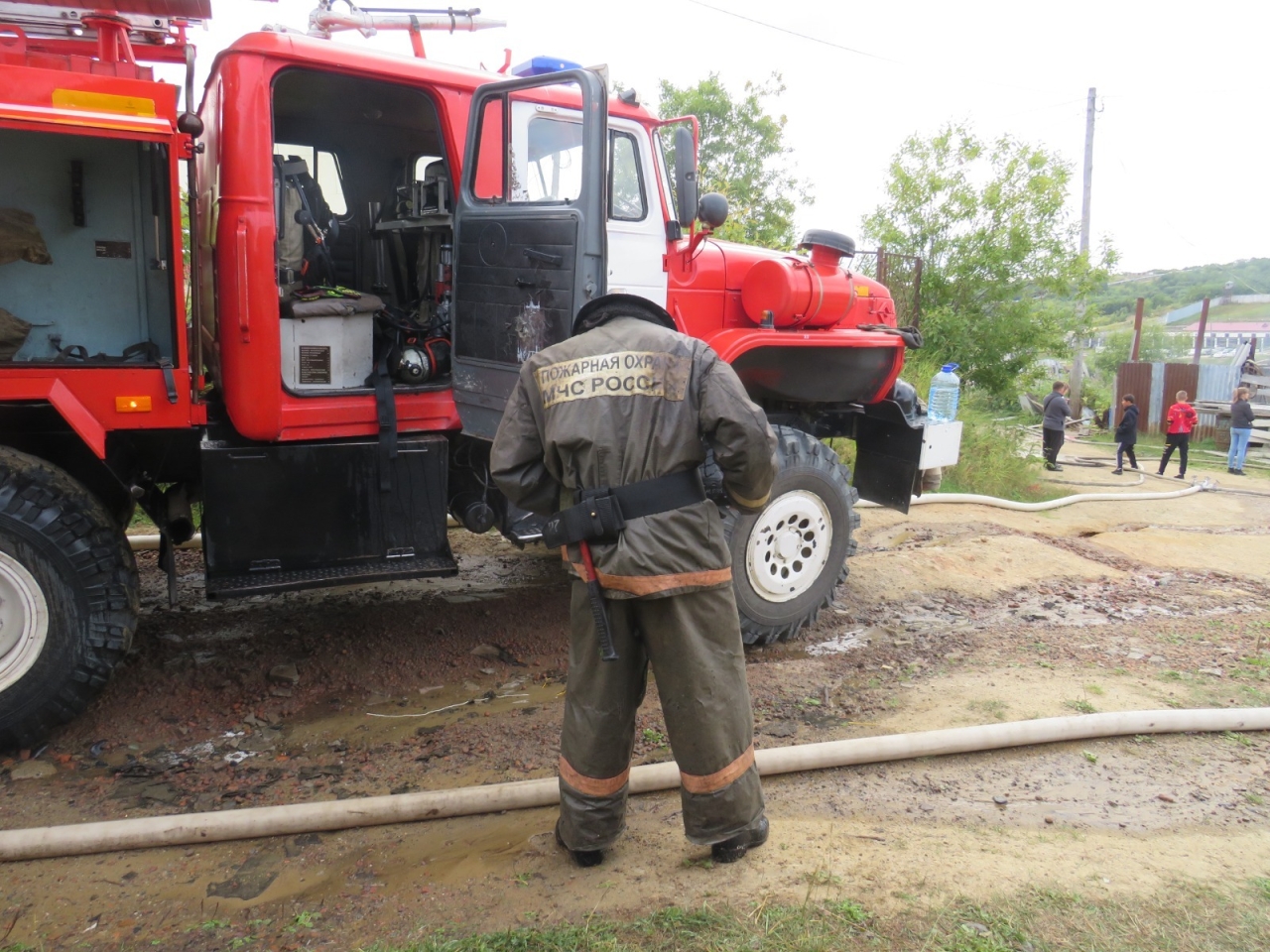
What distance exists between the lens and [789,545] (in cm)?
489

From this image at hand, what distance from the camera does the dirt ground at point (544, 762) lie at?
9.16 feet

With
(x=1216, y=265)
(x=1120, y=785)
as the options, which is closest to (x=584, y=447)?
(x=1120, y=785)

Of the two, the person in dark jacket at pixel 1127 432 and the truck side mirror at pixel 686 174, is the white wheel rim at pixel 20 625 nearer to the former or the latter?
the truck side mirror at pixel 686 174

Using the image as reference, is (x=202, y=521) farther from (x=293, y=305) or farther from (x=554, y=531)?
(x=554, y=531)

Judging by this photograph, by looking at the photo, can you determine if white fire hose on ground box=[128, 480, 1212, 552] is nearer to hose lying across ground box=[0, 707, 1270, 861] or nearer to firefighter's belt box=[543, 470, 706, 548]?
hose lying across ground box=[0, 707, 1270, 861]

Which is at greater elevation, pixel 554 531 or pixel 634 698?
pixel 554 531

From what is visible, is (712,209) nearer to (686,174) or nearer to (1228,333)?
(686,174)

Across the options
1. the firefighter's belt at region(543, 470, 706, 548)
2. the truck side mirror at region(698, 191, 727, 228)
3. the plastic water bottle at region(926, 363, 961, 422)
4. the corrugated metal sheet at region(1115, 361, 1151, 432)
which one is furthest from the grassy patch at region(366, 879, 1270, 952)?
the corrugated metal sheet at region(1115, 361, 1151, 432)

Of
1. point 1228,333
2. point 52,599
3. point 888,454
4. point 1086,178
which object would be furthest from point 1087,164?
point 1228,333

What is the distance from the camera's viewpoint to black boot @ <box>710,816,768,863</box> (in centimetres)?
293

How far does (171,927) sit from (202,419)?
6.41ft

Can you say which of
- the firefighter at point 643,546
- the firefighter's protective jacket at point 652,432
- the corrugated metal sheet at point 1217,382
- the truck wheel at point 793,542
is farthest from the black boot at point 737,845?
the corrugated metal sheet at point 1217,382

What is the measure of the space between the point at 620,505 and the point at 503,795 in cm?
116

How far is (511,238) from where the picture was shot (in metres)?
4.09
